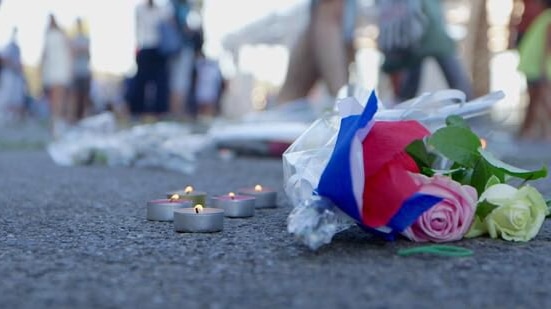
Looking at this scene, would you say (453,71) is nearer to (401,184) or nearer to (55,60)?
(401,184)

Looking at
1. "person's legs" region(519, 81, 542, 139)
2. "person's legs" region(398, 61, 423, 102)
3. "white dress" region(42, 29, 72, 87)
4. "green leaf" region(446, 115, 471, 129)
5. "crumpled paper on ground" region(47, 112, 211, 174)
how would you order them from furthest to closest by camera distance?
1. "white dress" region(42, 29, 72, 87)
2. "person's legs" region(519, 81, 542, 139)
3. "person's legs" region(398, 61, 423, 102)
4. "crumpled paper on ground" region(47, 112, 211, 174)
5. "green leaf" region(446, 115, 471, 129)

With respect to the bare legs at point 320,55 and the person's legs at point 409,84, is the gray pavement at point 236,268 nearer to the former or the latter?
the bare legs at point 320,55

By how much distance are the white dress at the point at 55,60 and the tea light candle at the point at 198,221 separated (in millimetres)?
6475

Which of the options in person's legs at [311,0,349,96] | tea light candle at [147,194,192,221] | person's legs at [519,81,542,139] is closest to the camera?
tea light candle at [147,194,192,221]

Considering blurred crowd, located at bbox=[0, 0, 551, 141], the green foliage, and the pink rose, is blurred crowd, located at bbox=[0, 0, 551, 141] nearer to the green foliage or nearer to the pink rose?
the green foliage

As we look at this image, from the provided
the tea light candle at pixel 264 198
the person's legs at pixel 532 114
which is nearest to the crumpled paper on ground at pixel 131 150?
the tea light candle at pixel 264 198

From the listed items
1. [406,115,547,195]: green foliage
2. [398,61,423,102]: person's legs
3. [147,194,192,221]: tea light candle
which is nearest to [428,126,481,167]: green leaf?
[406,115,547,195]: green foliage

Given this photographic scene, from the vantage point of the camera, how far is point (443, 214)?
1.31 m

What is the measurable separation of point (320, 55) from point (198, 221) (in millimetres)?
2950

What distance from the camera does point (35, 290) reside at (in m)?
1.02

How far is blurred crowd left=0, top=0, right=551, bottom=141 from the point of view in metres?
4.25

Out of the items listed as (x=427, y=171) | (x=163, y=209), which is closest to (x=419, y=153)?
(x=427, y=171)

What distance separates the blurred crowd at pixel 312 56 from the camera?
13.9 feet

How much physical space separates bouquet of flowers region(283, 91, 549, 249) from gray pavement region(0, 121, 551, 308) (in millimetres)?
41
